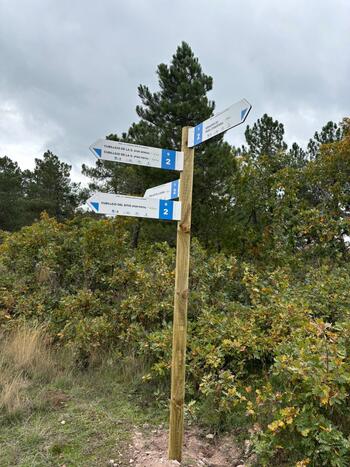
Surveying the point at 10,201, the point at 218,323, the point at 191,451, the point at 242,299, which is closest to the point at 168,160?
the point at 218,323

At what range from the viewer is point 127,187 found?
1569 centimetres

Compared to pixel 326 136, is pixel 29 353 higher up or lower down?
lower down

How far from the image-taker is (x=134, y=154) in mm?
2348

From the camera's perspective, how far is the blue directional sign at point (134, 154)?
2.27m

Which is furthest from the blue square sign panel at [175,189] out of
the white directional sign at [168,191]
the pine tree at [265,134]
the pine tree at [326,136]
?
the pine tree at [265,134]

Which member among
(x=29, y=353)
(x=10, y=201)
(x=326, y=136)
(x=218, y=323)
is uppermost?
(x=326, y=136)

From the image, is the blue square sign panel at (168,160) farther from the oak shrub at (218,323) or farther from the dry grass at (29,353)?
the dry grass at (29,353)

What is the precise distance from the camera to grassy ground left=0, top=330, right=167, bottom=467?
2.35m

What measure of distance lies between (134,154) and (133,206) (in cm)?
37

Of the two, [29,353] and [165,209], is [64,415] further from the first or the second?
[165,209]

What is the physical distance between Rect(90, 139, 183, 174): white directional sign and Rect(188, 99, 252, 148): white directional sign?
161 millimetres

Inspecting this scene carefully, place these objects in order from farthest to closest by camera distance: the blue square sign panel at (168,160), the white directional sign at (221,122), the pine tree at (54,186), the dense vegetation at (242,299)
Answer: the pine tree at (54,186), the blue square sign panel at (168,160), the dense vegetation at (242,299), the white directional sign at (221,122)

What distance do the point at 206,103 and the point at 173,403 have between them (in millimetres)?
9589

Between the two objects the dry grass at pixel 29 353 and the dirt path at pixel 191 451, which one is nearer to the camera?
the dirt path at pixel 191 451
